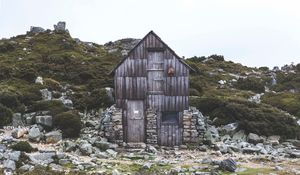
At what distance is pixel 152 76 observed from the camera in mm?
34875

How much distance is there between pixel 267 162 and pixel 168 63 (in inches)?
398

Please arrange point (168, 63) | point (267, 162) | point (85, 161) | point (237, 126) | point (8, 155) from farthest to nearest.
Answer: point (237, 126), point (168, 63), point (267, 162), point (85, 161), point (8, 155)

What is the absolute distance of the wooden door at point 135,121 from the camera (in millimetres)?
34812

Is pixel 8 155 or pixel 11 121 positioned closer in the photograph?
pixel 8 155

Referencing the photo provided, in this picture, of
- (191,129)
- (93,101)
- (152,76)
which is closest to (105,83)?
Answer: (93,101)

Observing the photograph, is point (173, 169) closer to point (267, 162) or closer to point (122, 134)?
point (267, 162)

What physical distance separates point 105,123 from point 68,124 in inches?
94.8

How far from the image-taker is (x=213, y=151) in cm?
3209

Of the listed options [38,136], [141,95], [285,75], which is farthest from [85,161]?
[285,75]

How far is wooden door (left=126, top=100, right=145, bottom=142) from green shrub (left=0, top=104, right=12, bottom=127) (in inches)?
328

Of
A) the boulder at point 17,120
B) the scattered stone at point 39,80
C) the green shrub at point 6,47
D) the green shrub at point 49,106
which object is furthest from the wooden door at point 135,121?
the green shrub at point 6,47

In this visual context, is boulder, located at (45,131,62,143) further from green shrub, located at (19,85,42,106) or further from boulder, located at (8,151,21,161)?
boulder, located at (8,151,21,161)

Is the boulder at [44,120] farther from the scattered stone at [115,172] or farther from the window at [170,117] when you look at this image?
the scattered stone at [115,172]

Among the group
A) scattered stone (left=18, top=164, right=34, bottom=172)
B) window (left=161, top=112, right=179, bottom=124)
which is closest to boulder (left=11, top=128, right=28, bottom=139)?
window (left=161, top=112, right=179, bottom=124)
